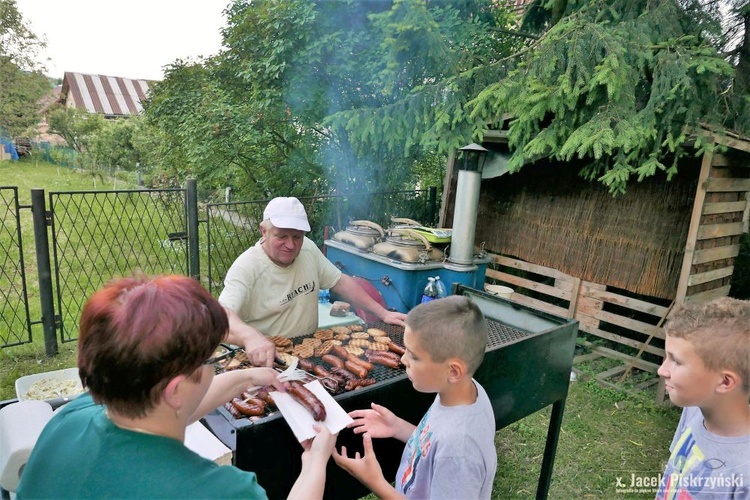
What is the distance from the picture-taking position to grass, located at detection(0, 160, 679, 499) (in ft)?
12.0

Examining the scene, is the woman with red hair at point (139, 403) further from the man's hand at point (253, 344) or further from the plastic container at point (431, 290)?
the plastic container at point (431, 290)

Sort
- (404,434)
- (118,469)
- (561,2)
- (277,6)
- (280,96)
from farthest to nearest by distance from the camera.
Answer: (280,96), (277,6), (561,2), (404,434), (118,469)

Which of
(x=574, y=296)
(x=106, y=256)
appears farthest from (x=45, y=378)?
(x=106, y=256)

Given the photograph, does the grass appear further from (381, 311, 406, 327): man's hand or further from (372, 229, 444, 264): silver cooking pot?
(372, 229, 444, 264): silver cooking pot

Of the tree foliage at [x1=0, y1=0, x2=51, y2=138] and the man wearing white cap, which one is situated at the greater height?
the tree foliage at [x1=0, y1=0, x2=51, y2=138]

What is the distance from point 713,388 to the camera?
5.46ft

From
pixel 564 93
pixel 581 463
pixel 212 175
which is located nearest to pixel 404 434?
pixel 581 463

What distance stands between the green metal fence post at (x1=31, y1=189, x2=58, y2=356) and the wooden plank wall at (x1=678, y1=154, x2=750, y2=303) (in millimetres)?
6675

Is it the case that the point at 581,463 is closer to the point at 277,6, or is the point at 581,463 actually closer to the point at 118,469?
the point at 118,469

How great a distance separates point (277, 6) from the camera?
6.43 meters

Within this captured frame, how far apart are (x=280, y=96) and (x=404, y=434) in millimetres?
5984

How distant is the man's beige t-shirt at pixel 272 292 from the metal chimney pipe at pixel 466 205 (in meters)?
2.54

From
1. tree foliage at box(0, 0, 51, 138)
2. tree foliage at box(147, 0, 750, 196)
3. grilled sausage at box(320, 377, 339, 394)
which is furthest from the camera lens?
tree foliage at box(0, 0, 51, 138)

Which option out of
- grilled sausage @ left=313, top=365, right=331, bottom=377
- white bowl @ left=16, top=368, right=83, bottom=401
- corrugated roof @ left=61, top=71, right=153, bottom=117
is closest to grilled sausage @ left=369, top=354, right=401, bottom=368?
grilled sausage @ left=313, top=365, right=331, bottom=377
